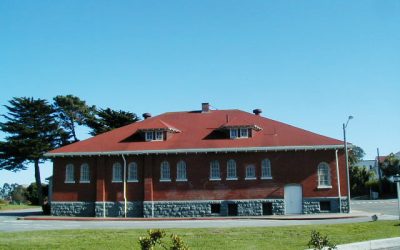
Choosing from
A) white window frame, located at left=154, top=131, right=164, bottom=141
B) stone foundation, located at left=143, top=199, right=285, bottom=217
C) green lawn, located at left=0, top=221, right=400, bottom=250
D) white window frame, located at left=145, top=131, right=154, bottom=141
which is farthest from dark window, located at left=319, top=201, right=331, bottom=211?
white window frame, located at left=145, top=131, right=154, bottom=141

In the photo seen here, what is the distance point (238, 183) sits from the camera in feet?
112

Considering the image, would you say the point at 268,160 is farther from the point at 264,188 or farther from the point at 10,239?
the point at 10,239

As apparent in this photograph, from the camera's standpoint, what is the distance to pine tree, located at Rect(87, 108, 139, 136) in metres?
60.6

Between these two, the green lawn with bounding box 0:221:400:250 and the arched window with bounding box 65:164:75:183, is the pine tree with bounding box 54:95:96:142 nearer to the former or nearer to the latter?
the arched window with bounding box 65:164:75:183

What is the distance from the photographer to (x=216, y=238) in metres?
17.3

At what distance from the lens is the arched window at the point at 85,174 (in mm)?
36250

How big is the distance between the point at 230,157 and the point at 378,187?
113ft

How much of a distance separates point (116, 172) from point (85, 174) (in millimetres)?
2517

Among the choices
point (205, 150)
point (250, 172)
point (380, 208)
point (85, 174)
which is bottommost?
point (380, 208)

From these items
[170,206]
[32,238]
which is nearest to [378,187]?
[170,206]

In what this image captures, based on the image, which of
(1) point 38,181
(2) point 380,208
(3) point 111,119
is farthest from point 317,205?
(1) point 38,181

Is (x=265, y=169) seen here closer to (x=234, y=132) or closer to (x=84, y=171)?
(x=234, y=132)

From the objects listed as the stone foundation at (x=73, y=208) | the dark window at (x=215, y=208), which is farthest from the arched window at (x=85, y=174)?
the dark window at (x=215, y=208)

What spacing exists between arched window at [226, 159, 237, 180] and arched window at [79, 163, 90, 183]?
10782 mm
